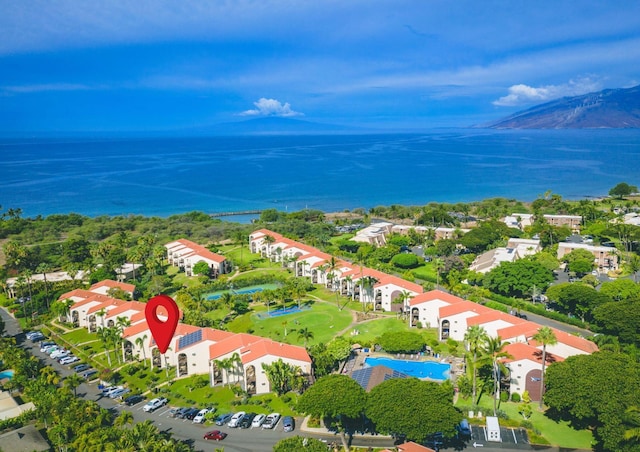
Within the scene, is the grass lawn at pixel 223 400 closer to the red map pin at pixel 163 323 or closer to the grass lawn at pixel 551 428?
the grass lawn at pixel 551 428

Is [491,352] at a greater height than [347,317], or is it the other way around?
[491,352]

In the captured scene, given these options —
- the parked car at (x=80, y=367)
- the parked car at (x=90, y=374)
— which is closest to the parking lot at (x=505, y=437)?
the parked car at (x=90, y=374)

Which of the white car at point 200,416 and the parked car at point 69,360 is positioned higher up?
the parked car at point 69,360

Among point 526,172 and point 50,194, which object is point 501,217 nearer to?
point 526,172

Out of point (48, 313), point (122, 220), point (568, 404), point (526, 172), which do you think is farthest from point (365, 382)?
point (526, 172)

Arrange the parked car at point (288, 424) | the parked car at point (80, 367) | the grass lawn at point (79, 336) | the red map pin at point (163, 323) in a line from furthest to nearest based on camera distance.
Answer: the grass lawn at point (79, 336) → the parked car at point (80, 367) → the parked car at point (288, 424) → the red map pin at point (163, 323)

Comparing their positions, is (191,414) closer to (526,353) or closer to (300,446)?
(300,446)
